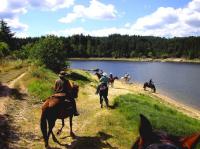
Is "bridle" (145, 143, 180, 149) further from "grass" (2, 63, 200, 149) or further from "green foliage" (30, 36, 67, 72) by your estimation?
"green foliage" (30, 36, 67, 72)

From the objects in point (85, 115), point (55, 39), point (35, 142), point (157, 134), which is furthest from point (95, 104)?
point (55, 39)

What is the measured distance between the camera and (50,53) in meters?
46.0

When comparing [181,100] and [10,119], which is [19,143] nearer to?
[10,119]

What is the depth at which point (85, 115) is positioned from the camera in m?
20.0

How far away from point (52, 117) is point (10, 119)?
461 cm

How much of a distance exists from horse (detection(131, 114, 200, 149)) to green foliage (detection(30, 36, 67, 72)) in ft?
144

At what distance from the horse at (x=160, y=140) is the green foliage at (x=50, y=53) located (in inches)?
1723

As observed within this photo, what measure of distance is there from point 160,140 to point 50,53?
44.5m

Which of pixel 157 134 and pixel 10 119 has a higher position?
pixel 157 134

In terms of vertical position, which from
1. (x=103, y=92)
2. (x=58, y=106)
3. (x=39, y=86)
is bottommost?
(x=39, y=86)

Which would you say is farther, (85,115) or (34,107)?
(34,107)

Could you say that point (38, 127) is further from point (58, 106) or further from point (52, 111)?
point (52, 111)

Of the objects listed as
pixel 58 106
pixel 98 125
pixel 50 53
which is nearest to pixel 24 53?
pixel 50 53

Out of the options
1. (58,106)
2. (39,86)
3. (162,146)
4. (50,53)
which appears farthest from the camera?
(50,53)
